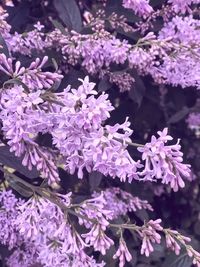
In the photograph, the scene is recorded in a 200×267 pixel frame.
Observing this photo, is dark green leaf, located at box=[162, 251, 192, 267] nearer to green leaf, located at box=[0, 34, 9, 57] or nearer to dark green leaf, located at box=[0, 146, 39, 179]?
dark green leaf, located at box=[0, 146, 39, 179]

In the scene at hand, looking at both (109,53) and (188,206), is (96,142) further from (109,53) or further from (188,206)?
(188,206)

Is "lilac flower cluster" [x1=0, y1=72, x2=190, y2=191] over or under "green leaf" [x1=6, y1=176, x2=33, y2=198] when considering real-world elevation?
over

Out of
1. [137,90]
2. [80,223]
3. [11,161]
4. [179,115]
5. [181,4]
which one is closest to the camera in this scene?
[80,223]

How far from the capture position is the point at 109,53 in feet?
6.72

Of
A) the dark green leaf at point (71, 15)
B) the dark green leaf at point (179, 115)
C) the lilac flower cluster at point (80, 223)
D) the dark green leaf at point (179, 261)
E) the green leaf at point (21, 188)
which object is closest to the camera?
the lilac flower cluster at point (80, 223)

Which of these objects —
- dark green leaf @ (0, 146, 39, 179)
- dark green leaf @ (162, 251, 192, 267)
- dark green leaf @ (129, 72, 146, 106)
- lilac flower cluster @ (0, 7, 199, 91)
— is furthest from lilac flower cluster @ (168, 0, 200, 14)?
dark green leaf @ (162, 251, 192, 267)

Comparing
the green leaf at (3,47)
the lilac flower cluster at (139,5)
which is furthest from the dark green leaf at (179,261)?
the green leaf at (3,47)

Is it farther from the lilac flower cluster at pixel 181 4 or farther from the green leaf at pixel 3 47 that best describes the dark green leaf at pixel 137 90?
the green leaf at pixel 3 47

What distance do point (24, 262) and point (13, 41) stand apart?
2.28ft

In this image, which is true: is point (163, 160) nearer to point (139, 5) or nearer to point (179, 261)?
point (139, 5)

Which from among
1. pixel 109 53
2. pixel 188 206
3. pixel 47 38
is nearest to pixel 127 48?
pixel 109 53

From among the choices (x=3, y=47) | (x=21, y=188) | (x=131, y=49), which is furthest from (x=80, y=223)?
(x=131, y=49)

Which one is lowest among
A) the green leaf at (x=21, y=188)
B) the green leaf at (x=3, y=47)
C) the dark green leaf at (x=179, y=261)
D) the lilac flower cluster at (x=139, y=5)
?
the dark green leaf at (x=179, y=261)

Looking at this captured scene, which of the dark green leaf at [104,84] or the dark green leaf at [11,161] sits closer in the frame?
the dark green leaf at [11,161]
